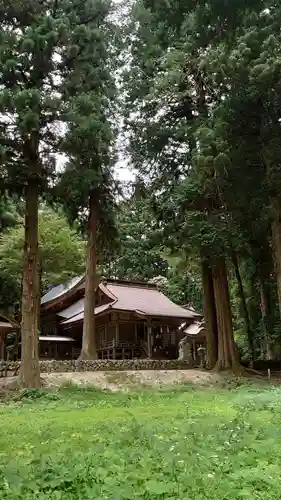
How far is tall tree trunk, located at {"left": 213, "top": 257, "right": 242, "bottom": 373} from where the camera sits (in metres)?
18.6

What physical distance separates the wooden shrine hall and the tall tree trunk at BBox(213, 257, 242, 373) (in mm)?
5613

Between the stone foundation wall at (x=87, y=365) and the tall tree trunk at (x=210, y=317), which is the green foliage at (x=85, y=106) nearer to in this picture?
the stone foundation wall at (x=87, y=365)

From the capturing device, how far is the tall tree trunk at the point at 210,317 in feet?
65.5

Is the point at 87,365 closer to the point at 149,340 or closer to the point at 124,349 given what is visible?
the point at 149,340

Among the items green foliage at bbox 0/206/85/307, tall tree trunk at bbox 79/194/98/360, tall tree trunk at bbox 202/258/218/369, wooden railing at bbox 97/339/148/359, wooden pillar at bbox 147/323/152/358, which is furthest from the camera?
wooden railing at bbox 97/339/148/359

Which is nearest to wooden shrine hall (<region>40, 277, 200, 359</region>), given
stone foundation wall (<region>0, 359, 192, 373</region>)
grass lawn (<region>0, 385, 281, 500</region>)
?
stone foundation wall (<region>0, 359, 192, 373</region>)

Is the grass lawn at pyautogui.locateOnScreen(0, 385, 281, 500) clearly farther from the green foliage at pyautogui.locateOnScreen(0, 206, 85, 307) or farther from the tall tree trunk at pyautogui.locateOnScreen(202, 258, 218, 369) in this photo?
the green foliage at pyautogui.locateOnScreen(0, 206, 85, 307)

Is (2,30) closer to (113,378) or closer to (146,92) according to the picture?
(146,92)

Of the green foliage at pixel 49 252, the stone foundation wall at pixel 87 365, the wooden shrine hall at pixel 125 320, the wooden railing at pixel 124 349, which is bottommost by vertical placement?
the stone foundation wall at pixel 87 365

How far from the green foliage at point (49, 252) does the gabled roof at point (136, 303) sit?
2287mm

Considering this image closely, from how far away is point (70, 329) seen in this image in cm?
2859

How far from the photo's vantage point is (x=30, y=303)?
47.8 ft

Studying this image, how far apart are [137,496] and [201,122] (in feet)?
49.7

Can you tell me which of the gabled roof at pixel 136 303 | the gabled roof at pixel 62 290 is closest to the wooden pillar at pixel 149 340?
the gabled roof at pixel 136 303
